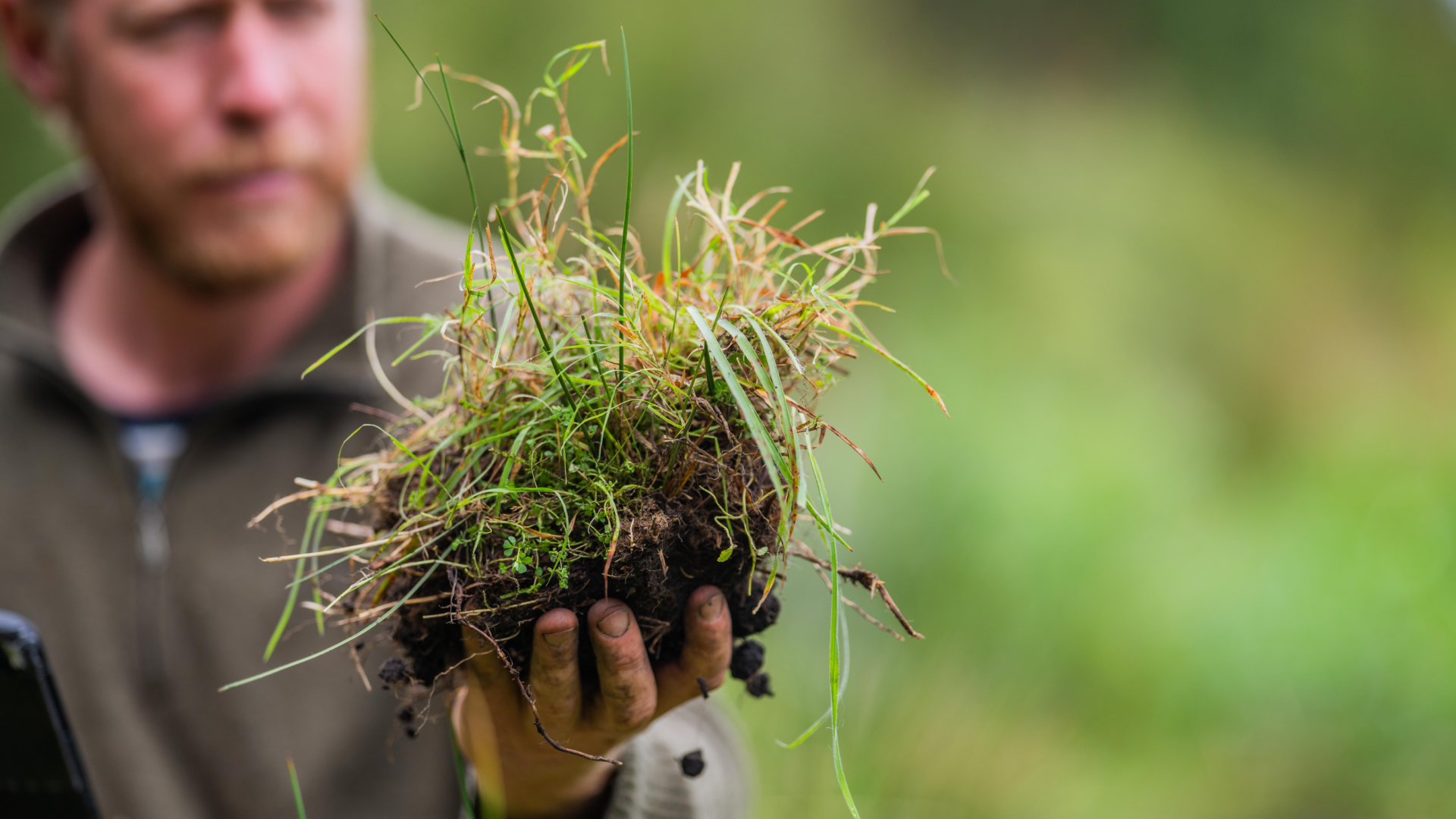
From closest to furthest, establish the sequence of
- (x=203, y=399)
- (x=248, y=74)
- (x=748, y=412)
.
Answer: (x=748, y=412) → (x=248, y=74) → (x=203, y=399)

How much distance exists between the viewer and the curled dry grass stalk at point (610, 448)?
1.82ft

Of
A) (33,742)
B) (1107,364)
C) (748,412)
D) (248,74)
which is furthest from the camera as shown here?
(1107,364)

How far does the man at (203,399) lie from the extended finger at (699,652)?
456 millimetres

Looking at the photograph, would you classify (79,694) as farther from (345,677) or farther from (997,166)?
(997,166)

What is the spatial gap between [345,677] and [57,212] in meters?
1.08

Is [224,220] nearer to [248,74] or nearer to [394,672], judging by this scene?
[248,74]

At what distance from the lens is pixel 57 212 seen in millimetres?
1636

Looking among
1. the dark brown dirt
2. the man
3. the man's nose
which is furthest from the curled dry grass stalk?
the man's nose

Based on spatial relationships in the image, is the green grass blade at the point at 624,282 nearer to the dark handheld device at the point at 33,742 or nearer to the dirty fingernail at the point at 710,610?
the dirty fingernail at the point at 710,610

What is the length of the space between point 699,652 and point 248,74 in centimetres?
104

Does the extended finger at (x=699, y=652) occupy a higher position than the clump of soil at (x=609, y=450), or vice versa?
the clump of soil at (x=609, y=450)

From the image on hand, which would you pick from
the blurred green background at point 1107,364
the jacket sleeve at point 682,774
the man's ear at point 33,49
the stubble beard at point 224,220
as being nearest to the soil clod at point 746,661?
the jacket sleeve at point 682,774

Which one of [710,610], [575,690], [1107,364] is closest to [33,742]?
[575,690]

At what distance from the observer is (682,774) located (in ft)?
3.41
